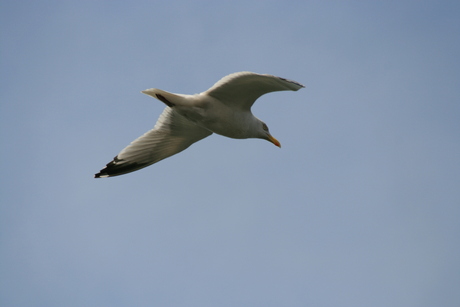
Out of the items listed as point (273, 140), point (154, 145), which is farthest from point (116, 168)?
point (273, 140)

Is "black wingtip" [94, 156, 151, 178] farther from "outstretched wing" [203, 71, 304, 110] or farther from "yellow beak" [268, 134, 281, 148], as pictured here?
"outstretched wing" [203, 71, 304, 110]

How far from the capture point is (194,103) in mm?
7562

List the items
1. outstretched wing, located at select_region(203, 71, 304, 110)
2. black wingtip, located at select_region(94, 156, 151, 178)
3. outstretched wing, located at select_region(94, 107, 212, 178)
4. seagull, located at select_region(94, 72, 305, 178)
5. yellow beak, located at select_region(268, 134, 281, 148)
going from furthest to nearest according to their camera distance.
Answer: black wingtip, located at select_region(94, 156, 151, 178) < outstretched wing, located at select_region(94, 107, 212, 178) < yellow beak, located at select_region(268, 134, 281, 148) < seagull, located at select_region(94, 72, 305, 178) < outstretched wing, located at select_region(203, 71, 304, 110)

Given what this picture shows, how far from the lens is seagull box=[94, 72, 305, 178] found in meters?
7.34

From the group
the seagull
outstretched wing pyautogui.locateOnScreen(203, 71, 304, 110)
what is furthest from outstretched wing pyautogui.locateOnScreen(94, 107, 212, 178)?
outstretched wing pyautogui.locateOnScreen(203, 71, 304, 110)

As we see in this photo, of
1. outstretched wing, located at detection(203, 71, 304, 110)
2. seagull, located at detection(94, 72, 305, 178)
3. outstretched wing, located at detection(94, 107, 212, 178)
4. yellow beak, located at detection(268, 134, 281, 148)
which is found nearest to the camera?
outstretched wing, located at detection(203, 71, 304, 110)

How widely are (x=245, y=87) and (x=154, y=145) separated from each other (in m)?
2.17

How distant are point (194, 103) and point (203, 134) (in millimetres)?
1419

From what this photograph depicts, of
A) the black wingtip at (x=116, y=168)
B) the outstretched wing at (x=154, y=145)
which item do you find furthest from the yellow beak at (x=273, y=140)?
the black wingtip at (x=116, y=168)

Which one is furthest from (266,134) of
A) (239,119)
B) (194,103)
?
(194,103)

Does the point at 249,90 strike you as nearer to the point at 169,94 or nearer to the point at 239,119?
the point at 239,119

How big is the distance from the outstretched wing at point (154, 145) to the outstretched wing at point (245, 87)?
1.30 metres

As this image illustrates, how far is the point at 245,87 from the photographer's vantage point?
24.4 feet

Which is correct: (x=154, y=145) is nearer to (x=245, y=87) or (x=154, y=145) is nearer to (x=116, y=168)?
(x=116, y=168)
